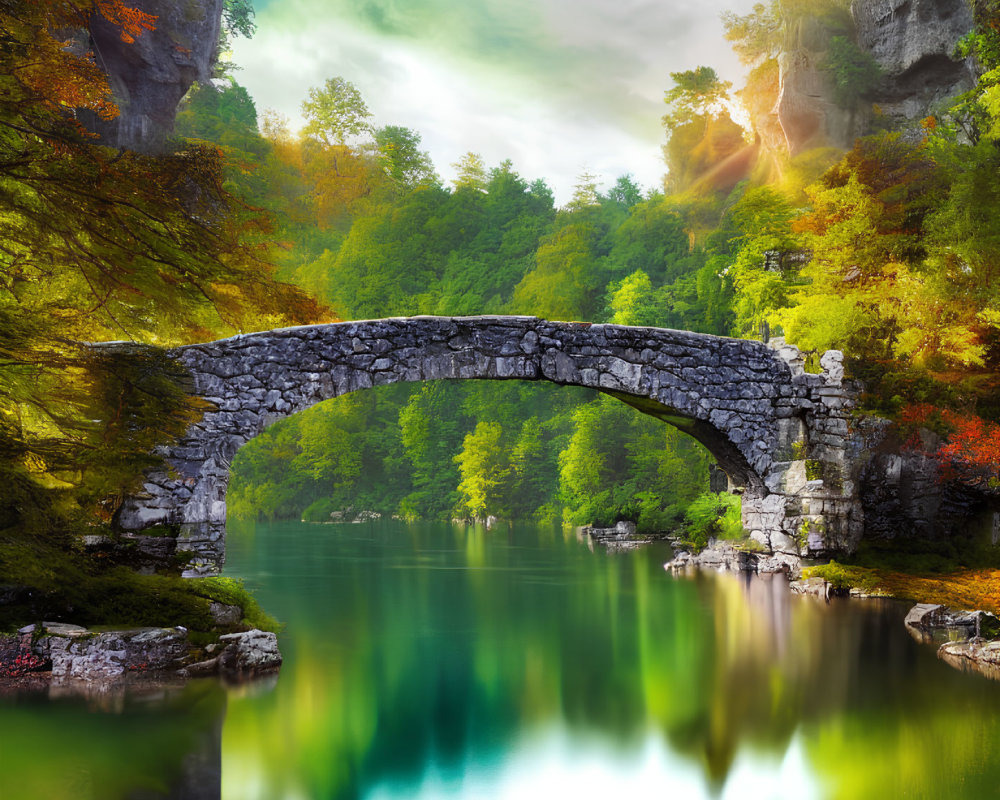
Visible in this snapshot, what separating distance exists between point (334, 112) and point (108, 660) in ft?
95.9

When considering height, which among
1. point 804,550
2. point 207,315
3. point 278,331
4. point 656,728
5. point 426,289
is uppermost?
point 426,289

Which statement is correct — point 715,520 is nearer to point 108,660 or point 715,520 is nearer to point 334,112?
point 108,660

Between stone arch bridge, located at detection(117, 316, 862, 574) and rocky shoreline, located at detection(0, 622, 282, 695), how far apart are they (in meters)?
2.23

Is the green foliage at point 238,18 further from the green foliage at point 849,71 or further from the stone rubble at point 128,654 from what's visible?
the stone rubble at point 128,654

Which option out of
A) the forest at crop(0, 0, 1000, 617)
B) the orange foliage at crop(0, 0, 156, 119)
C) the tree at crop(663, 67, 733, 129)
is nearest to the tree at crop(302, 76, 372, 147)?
the forest at crop(0, 0, 1000, 617)

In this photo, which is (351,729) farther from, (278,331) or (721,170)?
(721,170)

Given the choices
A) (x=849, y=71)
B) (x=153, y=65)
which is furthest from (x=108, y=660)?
(x=849, y=71)

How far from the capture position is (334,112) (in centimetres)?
3347

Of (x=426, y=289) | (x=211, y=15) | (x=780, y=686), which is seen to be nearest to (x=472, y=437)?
(x=426, y=289)

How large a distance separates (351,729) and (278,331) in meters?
5.32

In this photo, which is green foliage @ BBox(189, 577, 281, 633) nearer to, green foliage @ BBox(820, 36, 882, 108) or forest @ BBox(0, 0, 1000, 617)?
forest @ BBox(0, 0, 1000, 617)

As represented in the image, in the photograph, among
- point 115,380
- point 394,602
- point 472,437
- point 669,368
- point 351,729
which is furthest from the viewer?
point 472,437

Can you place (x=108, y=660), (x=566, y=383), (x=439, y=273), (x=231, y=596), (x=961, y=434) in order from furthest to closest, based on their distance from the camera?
(x=439, y=273), (x=961, y=434), (x=566, y=383), (x=231, y=596), (x=108, y=660)

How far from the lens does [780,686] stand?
812 cm
